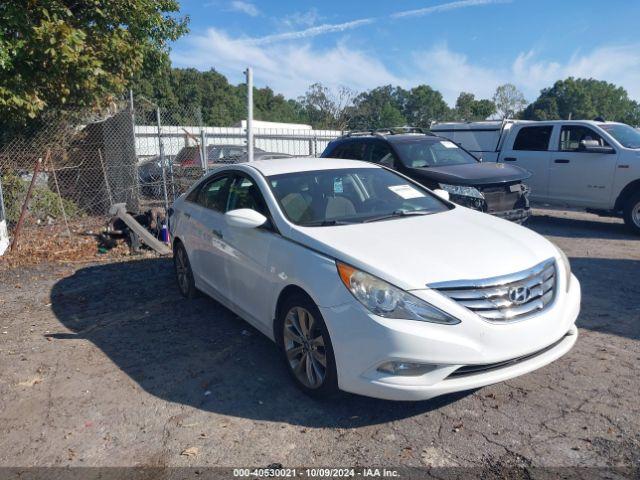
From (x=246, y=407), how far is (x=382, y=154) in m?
6.03

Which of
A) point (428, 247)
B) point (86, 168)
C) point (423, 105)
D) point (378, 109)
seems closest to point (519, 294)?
point (428, 247)

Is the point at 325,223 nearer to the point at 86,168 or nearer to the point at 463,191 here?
the point at 463,191

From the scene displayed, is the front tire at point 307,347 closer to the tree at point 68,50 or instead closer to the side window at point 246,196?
the side window at point 246,196

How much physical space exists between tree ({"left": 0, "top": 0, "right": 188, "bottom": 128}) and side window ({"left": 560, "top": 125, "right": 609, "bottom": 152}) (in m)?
7.91

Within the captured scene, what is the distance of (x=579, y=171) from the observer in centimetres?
1013

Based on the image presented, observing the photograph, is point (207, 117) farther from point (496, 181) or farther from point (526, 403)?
point (526, 403)

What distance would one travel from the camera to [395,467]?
2979mm

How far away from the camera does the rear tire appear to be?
5.84 metres

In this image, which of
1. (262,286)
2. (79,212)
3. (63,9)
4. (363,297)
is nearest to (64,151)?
(79,212)

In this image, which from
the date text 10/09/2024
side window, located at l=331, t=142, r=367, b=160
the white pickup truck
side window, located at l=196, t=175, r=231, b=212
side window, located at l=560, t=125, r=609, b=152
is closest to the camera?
the date text 10/09/2024

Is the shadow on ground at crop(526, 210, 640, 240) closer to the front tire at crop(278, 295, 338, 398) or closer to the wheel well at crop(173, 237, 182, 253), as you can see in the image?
the wheel well at crop(173, 237, 182, 253)

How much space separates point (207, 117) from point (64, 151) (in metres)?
45.4

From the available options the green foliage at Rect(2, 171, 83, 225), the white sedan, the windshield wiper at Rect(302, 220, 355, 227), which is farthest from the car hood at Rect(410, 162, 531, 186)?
the green foliage at Rect(2, 171, 83, 225)

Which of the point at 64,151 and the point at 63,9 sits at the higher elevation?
the point at 63,9
